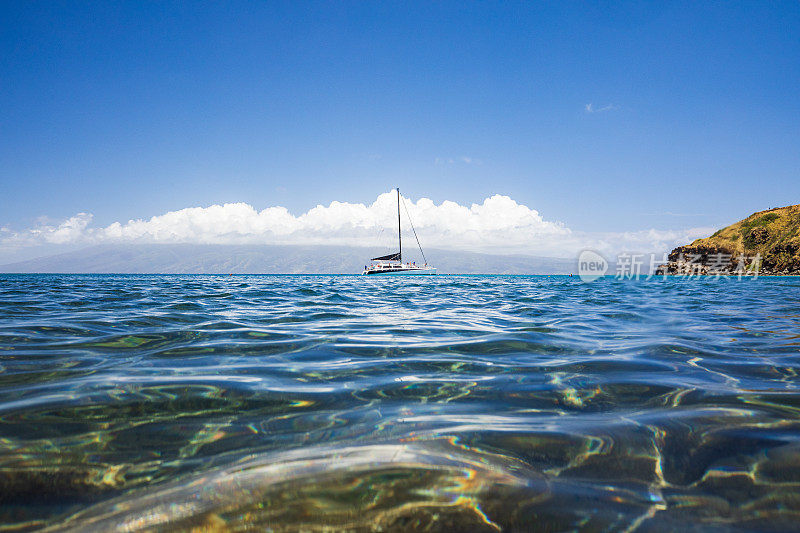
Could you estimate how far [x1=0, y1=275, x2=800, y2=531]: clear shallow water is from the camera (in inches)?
52.2

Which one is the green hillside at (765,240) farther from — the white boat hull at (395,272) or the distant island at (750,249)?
the white boat hull at (395,272)

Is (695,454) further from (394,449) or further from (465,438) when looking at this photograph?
(394,449)

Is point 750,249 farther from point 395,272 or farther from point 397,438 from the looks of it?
point 397,438

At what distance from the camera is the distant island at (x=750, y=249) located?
93306mm

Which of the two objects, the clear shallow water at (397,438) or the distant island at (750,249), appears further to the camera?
the distant island at (750,249)

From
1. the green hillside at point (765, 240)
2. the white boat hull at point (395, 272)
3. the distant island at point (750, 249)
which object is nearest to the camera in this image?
the white boat hull at point (395, 272)

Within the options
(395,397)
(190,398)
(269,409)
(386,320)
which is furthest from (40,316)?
(395,397)

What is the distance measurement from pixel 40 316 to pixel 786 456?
1016cm

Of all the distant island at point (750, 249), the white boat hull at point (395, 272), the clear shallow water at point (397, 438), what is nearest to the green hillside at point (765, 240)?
the distant island at point (750, 249)

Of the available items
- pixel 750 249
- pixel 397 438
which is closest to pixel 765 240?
pixel 750 249

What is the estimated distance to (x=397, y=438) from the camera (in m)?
2.00

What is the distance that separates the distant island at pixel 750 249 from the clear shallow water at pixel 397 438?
386ft

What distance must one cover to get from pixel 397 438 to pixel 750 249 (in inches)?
5526

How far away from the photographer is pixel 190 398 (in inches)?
106
